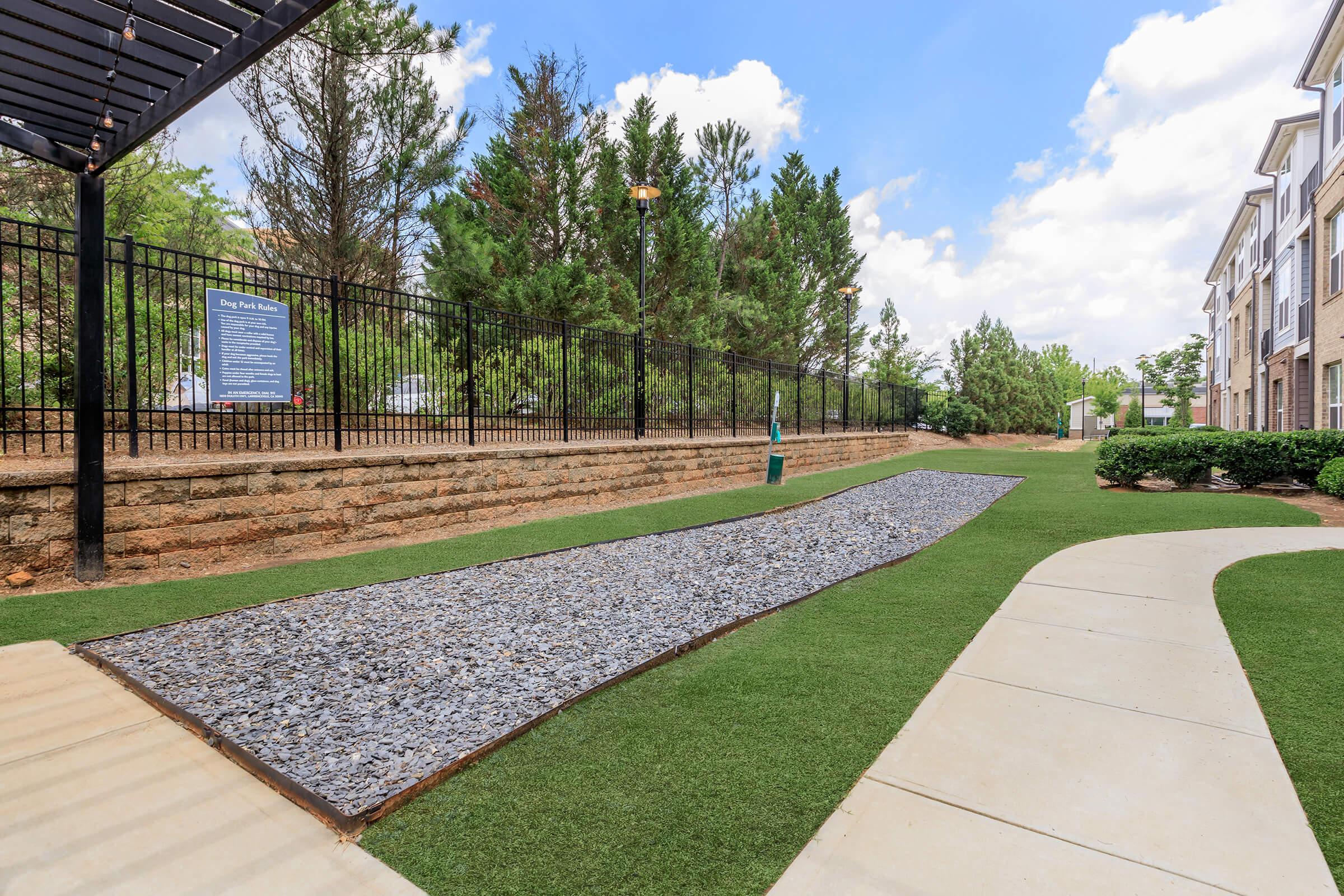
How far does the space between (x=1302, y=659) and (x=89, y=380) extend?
8.37 meters

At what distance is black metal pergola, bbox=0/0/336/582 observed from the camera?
3490mm

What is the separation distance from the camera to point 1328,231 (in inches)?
595

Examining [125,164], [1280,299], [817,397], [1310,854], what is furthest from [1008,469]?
[125,164]

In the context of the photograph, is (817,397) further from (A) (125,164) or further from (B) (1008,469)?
(A) (125,164)

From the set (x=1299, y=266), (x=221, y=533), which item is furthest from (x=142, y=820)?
(x=1299, y=266)

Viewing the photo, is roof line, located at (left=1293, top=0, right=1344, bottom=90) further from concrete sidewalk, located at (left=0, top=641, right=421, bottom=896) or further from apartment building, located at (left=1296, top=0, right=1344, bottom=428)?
concrete sidewalk, located at (left=0, top=641, right=421, bottom=896)

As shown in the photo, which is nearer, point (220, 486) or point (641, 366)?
point (220, 486)

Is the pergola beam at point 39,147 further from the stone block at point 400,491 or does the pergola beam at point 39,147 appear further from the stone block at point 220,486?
the stone block at point 400,491

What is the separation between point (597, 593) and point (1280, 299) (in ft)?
83.2

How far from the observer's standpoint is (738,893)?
6.15 ft

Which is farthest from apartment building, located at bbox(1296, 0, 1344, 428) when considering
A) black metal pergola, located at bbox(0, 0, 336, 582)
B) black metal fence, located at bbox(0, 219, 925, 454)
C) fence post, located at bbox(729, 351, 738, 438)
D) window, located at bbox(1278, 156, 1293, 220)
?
black metal pergola, located at bbox(0, 0, 336, 582)

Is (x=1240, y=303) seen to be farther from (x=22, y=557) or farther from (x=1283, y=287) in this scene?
(x=22, y=557)

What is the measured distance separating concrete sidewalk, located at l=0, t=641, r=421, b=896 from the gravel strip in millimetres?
160

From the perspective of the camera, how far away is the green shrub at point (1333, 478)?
8719 mm
